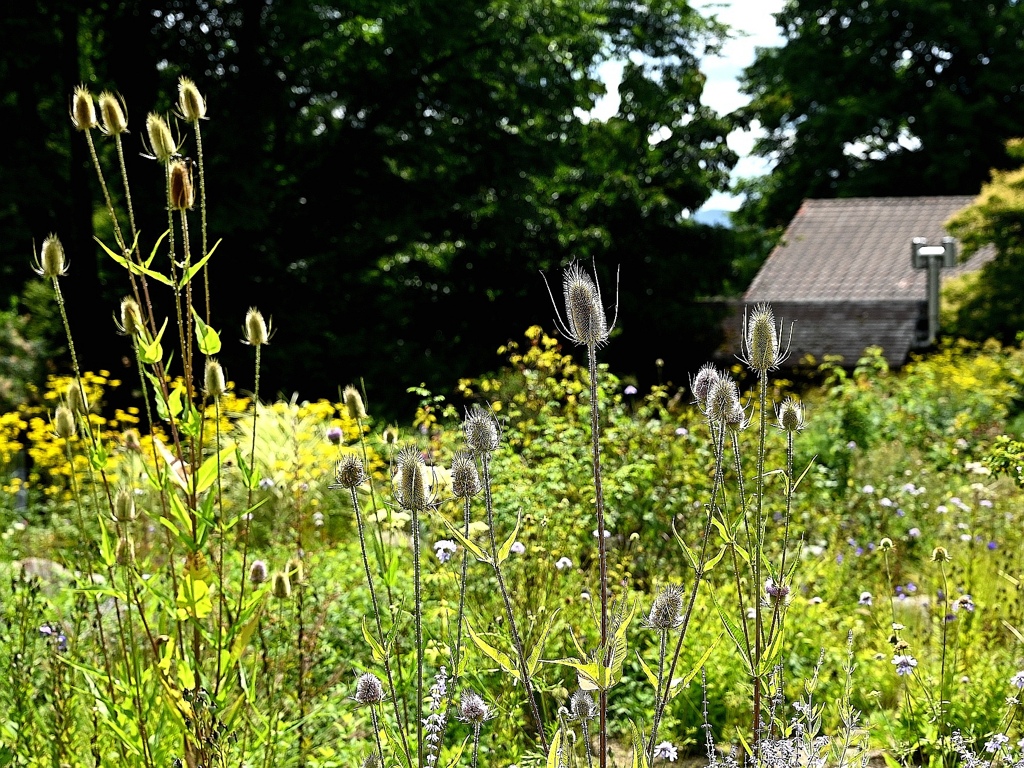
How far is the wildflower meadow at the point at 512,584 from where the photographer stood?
2.09 m

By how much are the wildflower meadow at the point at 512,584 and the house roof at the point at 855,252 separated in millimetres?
12653

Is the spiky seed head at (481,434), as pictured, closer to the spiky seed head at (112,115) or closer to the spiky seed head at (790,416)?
the spiky seed head at (790,416)

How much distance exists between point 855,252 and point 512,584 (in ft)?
63.4

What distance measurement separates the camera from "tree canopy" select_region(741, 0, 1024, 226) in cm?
2503

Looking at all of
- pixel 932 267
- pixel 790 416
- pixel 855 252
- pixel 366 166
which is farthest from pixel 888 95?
pixel 790 416

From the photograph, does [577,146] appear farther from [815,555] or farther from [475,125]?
[815,555]

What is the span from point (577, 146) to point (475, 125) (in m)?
2.89

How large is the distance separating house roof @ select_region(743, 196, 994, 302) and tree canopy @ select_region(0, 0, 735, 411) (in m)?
5.75

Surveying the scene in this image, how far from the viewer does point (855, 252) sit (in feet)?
70.9

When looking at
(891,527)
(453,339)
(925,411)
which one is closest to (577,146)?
(453,339)

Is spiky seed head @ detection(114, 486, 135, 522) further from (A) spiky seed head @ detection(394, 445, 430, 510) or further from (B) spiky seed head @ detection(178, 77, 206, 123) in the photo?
(A) spiky seed head @ detection(394, 445, 430, 510)

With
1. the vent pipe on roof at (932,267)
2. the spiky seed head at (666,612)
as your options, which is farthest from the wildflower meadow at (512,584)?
the vent pipe on roof at (932,267)

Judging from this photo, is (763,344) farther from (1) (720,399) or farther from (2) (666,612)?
(2) (666,612)

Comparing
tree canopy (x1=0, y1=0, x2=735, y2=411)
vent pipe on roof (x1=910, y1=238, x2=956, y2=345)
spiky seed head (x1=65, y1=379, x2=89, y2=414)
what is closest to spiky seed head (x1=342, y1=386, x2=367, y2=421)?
spiky seed head (x1=65, y1=379, x2=89, y2=414)
